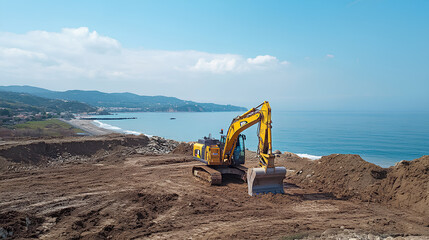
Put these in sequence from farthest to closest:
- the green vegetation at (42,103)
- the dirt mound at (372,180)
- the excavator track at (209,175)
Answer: the green vegetation at (42,103) → the excavator track at (209,175) → the dirt mound at (372,180)

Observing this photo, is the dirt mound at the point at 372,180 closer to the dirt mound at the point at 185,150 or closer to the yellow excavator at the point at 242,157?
the yellow excavator at the point at 242,157

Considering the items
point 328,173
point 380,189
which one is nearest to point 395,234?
point 380,189

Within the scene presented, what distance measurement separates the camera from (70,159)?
23.2 meters

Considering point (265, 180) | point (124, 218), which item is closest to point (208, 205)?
point (265, 180)

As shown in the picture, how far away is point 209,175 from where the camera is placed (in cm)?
1402

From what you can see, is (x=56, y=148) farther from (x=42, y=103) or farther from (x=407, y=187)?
(x=42, y=103)

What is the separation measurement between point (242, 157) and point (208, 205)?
4.85 metres

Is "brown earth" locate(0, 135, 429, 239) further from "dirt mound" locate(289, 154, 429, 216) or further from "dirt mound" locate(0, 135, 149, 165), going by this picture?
"dirt mound" locate(0, 135, 149, 165)

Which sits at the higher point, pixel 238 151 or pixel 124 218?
pixel 238 151

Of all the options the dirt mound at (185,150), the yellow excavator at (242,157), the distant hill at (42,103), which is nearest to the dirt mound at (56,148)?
the dirt mound at (185,150)

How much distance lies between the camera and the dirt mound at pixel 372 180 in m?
10.5

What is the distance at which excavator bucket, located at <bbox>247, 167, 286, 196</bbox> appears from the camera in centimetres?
1135

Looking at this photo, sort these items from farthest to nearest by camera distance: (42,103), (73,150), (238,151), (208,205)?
1. (42,103)
2. (73,150)
3. (238,151)
4. (208,205)

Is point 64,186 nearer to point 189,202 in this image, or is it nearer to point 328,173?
point 189,202
